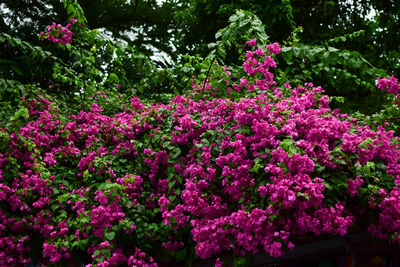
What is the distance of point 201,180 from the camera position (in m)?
3.80

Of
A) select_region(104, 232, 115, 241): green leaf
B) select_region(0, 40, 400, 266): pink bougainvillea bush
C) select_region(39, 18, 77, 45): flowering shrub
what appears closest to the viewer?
select_region(0, 40, 400, 266): pink bougainvillea bush

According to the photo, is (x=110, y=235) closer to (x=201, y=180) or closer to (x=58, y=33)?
(x=201, y=180)

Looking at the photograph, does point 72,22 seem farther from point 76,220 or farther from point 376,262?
point 376,262

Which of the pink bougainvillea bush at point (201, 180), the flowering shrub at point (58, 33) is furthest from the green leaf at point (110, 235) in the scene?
the flowering shrub at point (58, 33)

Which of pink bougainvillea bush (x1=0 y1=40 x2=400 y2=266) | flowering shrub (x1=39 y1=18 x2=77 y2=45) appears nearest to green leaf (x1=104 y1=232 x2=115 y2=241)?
pink bougainvillea bush (x1=0 y1=40 x2=400 y2=266)

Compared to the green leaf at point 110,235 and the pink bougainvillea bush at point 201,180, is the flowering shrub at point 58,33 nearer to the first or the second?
the pink bougainvillea bush at point 201,180

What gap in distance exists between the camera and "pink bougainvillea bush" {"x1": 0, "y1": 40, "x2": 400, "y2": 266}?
3354mm

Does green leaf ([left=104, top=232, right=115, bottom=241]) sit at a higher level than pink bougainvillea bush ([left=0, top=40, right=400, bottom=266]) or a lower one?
lower

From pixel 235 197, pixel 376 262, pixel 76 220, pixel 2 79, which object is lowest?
pixel 376 262

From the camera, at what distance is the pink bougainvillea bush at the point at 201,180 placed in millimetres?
3354

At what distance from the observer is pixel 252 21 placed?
494cm

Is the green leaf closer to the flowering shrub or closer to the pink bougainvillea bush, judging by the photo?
the pink bougainvillea bush

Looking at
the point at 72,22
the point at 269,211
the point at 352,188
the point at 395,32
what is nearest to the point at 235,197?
the point at 269,211

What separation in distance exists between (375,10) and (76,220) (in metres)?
11.5
